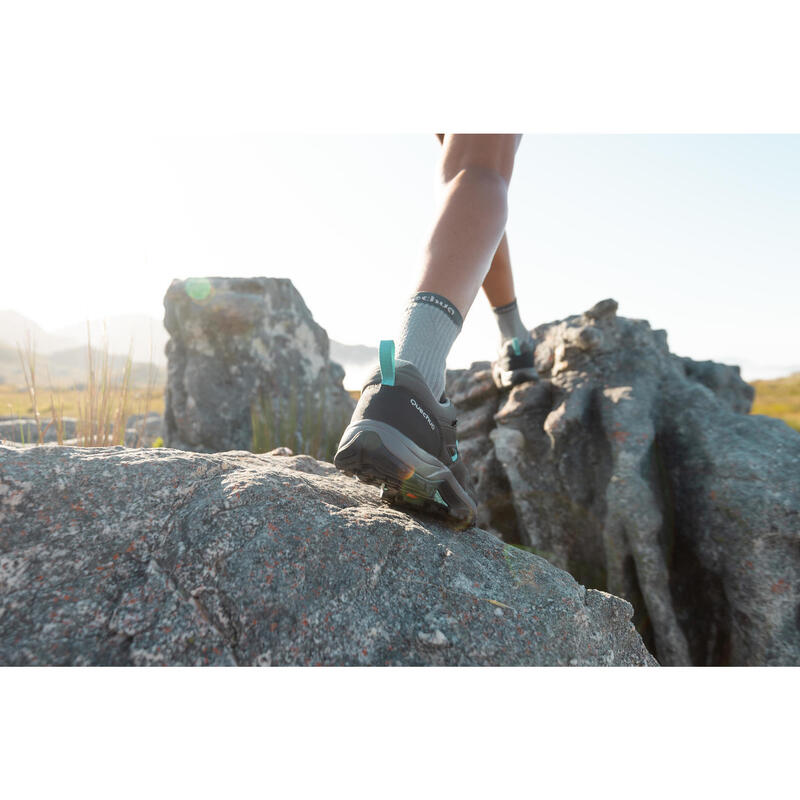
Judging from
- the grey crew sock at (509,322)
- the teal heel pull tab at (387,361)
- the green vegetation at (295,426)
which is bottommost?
the green vegetation at (295,426)

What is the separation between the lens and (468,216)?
2018mm

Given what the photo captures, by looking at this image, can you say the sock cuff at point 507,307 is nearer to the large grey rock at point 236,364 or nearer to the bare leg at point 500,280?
the bare leg at point 500,280

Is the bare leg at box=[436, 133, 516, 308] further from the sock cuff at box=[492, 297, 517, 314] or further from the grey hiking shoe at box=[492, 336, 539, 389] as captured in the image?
the grey hiking shoe at box=[492, 336, 539, 389]

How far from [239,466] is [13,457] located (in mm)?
662

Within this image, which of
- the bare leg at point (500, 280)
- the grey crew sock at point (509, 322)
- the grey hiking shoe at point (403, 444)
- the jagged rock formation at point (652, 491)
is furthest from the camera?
the grey crew sock at point (509, 322)

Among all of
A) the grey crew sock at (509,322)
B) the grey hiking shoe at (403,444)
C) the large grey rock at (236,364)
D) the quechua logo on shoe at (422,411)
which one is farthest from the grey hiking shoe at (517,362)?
the quechua logo on shoe at (422,411)

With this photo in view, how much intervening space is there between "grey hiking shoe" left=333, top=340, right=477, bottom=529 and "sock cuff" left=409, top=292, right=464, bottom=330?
0.27 metres

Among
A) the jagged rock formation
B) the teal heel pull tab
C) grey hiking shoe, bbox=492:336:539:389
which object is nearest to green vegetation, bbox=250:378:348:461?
the jagged rock formation

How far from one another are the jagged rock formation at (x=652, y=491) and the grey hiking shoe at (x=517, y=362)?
0.10m

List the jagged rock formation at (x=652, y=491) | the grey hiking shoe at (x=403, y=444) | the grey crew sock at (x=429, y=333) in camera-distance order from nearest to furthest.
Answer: the grey hiking shoe at (x=403, y=444), the grey crew sock at (x=429, y=333), the jagged rock formation at (x=652, y=491)

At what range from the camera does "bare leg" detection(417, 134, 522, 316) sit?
1.94 meters

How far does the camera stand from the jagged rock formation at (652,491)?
2.42 m

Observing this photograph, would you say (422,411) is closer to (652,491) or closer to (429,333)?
(429,333)

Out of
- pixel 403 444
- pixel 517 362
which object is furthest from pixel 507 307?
pixel 403 444
